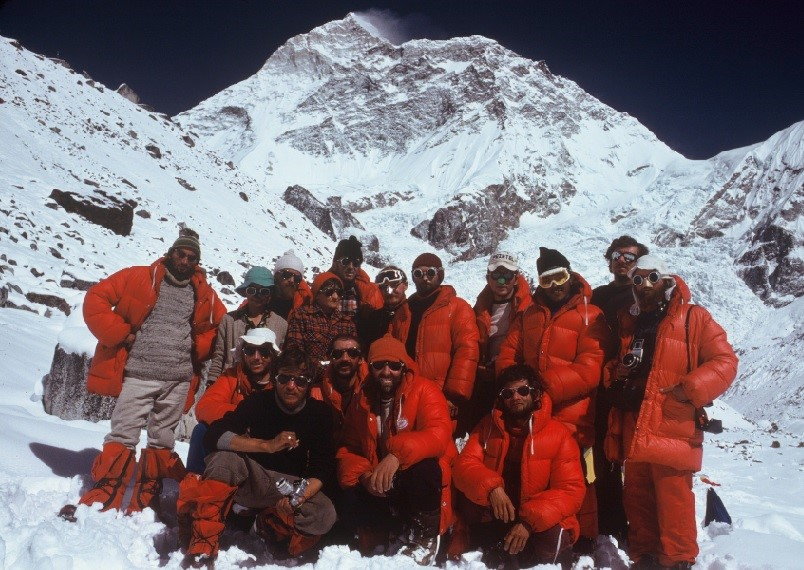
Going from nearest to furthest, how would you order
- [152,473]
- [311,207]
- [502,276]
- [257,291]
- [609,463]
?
[152,473], [609,463], [502,276], [257,291], [311,207]

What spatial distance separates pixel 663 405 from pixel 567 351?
2.42 ft

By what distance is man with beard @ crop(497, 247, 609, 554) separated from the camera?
3.89 meters

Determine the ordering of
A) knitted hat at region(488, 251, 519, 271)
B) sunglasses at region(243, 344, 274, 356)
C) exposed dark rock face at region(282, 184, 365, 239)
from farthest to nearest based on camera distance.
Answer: exposed dark rock face at region(282, 184, 365, 239) → knitted hat at region(488, 251, 519, 271) → sunglasses at region(243, 344, 274, 356)

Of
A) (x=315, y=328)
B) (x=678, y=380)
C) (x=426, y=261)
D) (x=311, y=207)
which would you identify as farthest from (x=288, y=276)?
(x=311, y=207)

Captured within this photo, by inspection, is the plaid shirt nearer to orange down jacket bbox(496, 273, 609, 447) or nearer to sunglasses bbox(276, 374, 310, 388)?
sunglasses bbox(276, 374, 310, 388)

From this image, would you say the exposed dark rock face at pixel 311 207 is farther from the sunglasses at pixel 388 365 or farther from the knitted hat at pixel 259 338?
the sunglasses at pixel 388 365

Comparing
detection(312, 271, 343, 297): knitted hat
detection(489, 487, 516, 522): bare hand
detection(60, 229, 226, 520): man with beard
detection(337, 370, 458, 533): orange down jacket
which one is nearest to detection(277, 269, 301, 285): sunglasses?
detection(312, 271, 343, 297): knitted hat

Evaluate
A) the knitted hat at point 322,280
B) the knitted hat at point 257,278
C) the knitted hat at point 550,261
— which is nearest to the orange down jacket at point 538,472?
the knitted hat at point 550,261

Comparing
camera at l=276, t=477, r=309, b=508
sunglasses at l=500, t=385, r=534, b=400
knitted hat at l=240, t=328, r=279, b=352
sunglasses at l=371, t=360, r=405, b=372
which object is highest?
sunglasses at l=500, t=385, r=534, b=400

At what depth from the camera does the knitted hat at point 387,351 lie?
3.77 meters

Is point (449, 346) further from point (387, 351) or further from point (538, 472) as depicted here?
point (538, 472)

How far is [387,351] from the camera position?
12.5ft

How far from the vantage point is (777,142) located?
7806cm

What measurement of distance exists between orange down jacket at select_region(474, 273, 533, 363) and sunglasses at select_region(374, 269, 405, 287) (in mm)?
725
